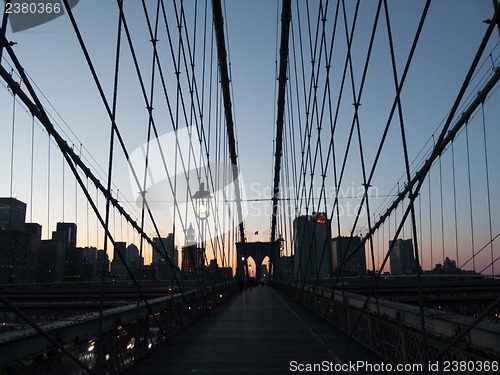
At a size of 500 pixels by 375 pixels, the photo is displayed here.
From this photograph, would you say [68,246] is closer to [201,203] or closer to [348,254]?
[201,203]

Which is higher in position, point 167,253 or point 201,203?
point 201,203

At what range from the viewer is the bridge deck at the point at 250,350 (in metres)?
5.09

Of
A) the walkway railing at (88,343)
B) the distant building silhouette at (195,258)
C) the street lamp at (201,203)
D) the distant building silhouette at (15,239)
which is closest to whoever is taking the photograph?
the walkway railing at (88,343)

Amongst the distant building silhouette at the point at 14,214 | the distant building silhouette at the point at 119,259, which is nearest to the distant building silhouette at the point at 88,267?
the distant building silhouette at the point at 119,259

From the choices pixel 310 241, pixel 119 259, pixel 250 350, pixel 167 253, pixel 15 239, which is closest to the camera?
pixel 250 350

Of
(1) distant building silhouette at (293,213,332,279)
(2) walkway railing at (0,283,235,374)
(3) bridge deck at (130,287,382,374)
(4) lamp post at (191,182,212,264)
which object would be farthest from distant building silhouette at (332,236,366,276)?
(4) lamp post at (191,182,212,264)

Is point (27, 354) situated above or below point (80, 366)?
above

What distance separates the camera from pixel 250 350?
6164 millimetres

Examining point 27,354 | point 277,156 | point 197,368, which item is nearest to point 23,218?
point 197,368

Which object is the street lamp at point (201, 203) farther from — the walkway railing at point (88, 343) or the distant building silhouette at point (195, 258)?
the walkway railing at point (88, 343)

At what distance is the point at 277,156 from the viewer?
1446 inches

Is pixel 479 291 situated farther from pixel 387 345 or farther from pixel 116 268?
pixel 116 268

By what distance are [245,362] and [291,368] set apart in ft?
1.99

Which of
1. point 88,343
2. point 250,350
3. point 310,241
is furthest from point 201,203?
point 88,343
